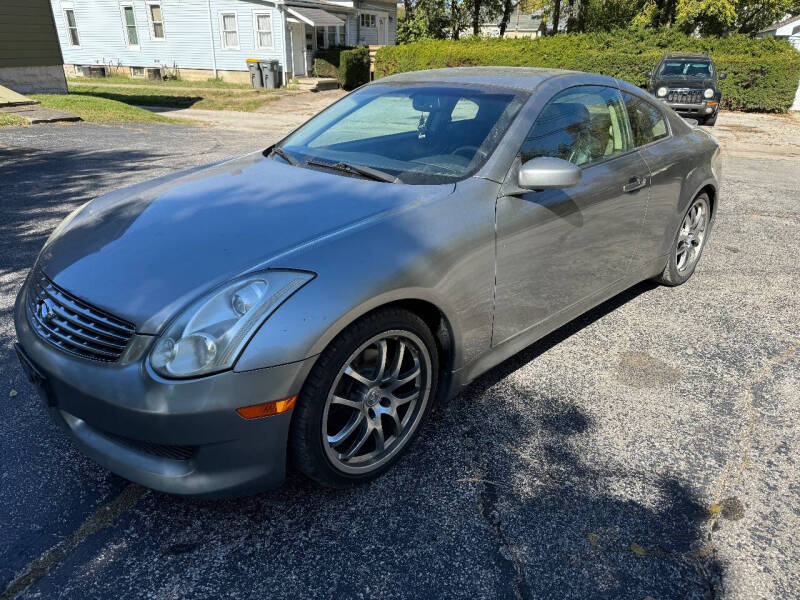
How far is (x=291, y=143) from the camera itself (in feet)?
11.8

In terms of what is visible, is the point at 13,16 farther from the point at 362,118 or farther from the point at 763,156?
the point at 763,156

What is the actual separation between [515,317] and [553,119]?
3.58 feet

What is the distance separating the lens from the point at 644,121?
3.90 metres

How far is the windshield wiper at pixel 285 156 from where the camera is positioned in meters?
3.26

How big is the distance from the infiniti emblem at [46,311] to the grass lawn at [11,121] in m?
11.2

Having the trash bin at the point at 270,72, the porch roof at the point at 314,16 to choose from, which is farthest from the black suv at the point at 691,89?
the porch roof at the point at 314,16

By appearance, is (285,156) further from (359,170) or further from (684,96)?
(684,96)

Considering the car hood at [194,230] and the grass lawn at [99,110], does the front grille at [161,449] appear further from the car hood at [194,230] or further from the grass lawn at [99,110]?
the grass lawn at [99,110]

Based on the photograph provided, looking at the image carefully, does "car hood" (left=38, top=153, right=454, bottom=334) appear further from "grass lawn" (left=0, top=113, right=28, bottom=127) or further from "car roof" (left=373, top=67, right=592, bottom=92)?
"grass lawn" (left=0, top=113, right=28, bottom=127)

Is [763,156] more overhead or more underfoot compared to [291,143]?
more underfoot

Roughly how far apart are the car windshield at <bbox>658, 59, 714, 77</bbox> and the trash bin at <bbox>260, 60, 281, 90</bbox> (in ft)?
47.9

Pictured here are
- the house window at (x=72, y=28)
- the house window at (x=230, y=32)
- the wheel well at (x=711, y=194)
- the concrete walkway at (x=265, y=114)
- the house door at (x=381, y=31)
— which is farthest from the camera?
the house door at (x=381, y=31)

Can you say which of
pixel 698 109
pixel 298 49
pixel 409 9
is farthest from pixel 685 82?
pixel 409 9

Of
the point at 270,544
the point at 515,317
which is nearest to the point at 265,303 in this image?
the point at 270,544
